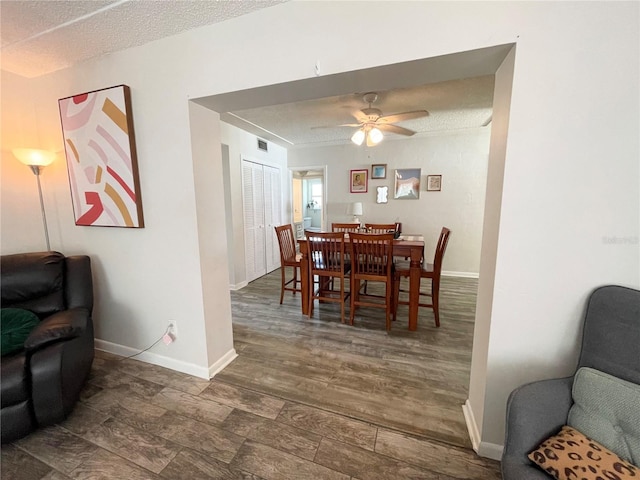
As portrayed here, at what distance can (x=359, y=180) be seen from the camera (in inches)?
179

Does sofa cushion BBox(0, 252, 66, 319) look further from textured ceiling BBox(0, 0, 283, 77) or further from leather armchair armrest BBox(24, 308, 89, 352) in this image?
textured ceiling BBox(0, 0, 283, 77)

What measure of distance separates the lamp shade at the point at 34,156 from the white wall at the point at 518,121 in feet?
2.73

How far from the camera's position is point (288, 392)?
171cm

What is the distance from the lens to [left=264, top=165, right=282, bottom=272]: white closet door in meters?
4.46

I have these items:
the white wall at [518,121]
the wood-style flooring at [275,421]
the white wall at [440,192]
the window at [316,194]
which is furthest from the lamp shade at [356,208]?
the window at [316,194]

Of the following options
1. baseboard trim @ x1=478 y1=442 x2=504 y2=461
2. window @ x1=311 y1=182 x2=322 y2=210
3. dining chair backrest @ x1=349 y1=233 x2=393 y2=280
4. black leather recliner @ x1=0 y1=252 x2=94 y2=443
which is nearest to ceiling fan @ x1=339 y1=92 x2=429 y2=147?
dining chair backrest @ x1=349 y1=233 x2=393 y2=280

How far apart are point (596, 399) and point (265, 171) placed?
4.40m

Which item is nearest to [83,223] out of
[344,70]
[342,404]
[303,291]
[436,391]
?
[303,291]

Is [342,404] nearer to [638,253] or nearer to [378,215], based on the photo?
[638,253]

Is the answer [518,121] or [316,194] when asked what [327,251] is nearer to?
[518,121]

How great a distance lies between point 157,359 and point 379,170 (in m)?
4.06

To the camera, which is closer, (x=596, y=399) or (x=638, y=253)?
(x=596, y=399)

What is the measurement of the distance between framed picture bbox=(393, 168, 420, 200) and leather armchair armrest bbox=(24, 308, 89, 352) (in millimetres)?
4259

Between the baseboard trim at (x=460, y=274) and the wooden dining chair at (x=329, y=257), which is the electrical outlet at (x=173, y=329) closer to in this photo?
the wooden dining chair at (x=329, y=257)
